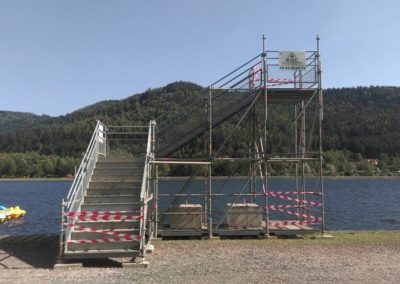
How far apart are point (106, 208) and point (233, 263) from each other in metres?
4.46

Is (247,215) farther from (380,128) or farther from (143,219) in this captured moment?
(380,128)

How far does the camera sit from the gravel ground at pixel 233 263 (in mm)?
11914

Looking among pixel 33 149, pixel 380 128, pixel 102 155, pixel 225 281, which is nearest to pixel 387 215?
pixel 102 155

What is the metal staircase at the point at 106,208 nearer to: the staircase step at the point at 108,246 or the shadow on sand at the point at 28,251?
the staircase step at the point at 108,246

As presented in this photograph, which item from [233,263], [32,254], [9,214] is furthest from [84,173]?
[9,214]

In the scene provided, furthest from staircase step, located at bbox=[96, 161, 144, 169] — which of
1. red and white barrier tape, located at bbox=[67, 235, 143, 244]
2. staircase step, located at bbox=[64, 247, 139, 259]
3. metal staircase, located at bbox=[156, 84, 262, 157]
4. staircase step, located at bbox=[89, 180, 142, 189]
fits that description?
staircase step, located at bbox=[64, 247, 139, 259]

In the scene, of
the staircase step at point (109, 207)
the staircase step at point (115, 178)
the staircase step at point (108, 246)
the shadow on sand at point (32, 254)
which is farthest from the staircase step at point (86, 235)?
the staircase step at point (115, 178)

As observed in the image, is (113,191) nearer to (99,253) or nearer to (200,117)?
(99,253)

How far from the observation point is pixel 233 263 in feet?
45.2

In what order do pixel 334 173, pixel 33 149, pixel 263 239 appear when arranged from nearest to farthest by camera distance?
pixel 263 239
pixel 334 173
pixel 33 149

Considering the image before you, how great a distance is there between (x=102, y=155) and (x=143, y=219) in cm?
565

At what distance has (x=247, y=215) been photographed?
1959cm

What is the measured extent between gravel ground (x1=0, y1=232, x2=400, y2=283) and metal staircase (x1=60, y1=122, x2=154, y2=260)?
56 centimetres

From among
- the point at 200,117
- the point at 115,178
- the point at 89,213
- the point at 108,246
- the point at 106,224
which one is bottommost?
the point at 108,246
